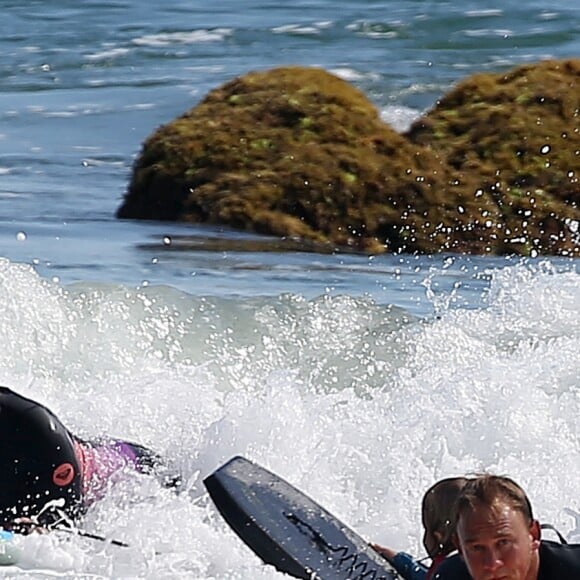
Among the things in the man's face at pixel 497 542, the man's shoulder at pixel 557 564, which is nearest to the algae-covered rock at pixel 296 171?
the man's shoulder at pixel 557 564

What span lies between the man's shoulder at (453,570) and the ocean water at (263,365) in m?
1.17

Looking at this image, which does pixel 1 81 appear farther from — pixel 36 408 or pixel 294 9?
pixel 36 408

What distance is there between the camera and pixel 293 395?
8.98 metres

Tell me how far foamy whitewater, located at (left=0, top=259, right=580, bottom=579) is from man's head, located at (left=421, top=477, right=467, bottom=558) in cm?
83

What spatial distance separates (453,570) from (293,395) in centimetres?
357

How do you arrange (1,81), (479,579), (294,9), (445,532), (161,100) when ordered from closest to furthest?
(479,579) → (445,532) → (161,100) → (1,81) → (294,9)

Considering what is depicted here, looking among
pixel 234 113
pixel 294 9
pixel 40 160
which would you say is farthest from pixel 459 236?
pixel 294 9

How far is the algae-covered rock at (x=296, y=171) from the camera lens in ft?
41.4

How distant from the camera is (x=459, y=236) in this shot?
41.0 ft

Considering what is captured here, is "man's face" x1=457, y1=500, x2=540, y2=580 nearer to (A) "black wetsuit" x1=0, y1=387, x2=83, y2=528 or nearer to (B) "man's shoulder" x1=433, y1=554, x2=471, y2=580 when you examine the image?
(B) "man's shoulder" x1=433, y1=554, x2=471, y2=580

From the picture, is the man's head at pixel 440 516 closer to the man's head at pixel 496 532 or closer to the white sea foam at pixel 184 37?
the man's head at pixel 496 532

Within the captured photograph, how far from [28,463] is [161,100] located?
14.6 m

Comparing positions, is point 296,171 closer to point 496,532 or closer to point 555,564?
point 555,564

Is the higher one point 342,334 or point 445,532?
point 445,532
